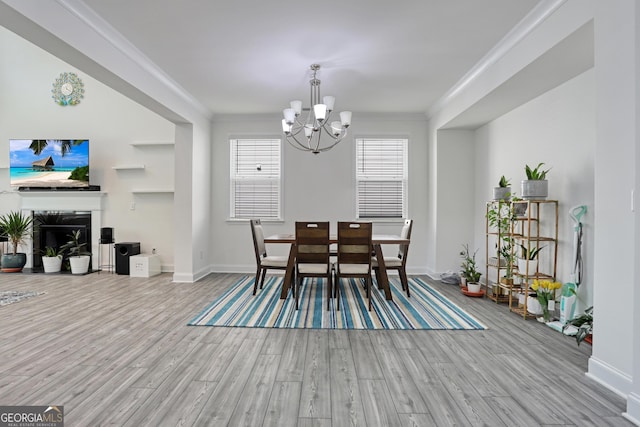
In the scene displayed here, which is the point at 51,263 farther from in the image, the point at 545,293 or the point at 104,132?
the point at 545,293

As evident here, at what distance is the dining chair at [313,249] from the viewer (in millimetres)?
3725

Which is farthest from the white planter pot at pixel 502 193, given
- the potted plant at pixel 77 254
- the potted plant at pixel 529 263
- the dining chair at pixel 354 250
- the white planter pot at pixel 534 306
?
the potted plant at pixel 77 254

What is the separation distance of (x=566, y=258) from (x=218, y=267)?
15.8ft

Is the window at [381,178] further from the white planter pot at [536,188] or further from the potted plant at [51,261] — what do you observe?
the potted plant at [51,261]

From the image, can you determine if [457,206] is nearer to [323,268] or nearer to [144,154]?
[323,268]

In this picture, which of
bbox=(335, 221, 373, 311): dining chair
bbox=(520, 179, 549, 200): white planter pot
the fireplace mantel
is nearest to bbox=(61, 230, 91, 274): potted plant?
the fireplace mantel

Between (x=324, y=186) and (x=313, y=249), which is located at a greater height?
(x=324, y=186)

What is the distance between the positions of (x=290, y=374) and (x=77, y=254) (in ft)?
18.0

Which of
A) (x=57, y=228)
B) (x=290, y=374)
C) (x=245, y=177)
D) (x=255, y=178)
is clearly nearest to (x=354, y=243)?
(x=290, y=374)

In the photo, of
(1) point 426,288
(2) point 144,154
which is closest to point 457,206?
(1) point 426,288

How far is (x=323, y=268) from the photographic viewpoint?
3.84 m

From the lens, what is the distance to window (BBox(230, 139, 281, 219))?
5887 millimetres

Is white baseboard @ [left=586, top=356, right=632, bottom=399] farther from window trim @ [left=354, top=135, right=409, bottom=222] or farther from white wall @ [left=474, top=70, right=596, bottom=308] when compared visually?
window trim @ [left=354, top=135, right=409, bottom=222]

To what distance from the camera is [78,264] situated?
5738 millimetres
